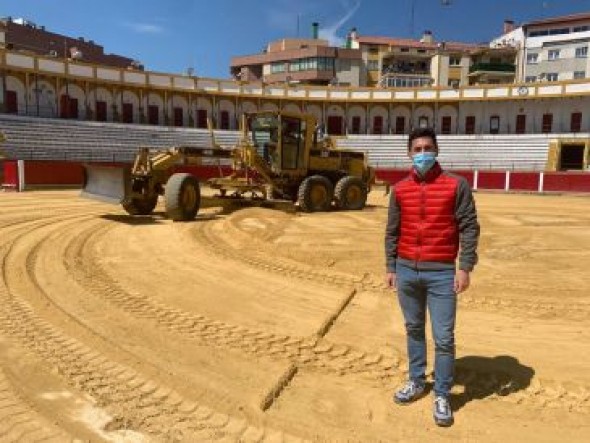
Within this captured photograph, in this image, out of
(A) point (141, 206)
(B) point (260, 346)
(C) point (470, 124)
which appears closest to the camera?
(B) point (260, 346)

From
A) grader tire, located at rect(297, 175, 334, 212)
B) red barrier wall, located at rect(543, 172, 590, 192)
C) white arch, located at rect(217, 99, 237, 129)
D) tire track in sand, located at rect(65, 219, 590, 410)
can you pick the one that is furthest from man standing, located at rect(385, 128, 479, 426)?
white arch, located at rect(217, 99, 237, 129)

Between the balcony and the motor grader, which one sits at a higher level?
the balcony

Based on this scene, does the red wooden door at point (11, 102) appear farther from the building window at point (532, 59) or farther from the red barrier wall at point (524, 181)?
the building window at point (532, 59)

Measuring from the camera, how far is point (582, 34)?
5659 centimetres

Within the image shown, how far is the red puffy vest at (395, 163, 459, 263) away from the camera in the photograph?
353cm

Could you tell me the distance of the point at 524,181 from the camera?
3102 cm

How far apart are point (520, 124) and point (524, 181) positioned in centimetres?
1628

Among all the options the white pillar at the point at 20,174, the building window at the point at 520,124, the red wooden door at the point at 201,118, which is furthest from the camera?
the building window at the point at 520,124

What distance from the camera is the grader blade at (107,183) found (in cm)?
1174

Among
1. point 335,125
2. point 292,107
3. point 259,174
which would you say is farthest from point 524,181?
point 292,107

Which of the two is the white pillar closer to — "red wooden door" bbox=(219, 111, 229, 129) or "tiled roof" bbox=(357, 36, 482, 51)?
"red wooden door" bbox=(219, 111, 229, 129)

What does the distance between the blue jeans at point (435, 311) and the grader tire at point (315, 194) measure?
11744mm

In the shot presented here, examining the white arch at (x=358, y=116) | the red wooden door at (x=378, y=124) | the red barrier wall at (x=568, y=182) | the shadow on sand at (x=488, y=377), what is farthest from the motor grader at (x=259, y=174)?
the red wooden door at (x=378, y=124)

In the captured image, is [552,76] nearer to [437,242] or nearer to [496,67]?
[496,67]
